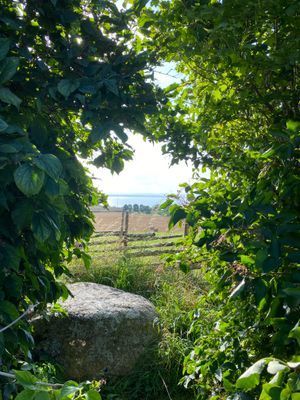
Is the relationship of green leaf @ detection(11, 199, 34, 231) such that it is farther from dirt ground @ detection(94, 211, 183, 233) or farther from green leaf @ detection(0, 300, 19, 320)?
dirt ground @ detection(94, 211, 183, 233)

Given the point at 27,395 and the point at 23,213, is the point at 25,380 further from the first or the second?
the point at 23,213

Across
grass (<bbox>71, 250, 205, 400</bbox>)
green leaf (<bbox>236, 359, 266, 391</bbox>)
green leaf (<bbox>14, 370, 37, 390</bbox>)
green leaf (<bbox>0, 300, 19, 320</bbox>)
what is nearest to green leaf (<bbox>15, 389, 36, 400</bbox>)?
green leaf (<bbox>14, 370, 37, 390</bbox>)

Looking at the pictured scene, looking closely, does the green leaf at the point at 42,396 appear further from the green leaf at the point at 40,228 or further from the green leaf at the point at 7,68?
the green leaf at the point at 7,68

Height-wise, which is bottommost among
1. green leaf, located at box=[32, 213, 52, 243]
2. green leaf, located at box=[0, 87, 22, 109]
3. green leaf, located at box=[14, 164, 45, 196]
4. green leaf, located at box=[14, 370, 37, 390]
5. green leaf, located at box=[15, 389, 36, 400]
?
green leaf, located at box=[15, 389, 36, 400]

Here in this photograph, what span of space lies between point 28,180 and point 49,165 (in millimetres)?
78

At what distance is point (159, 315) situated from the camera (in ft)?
17.0

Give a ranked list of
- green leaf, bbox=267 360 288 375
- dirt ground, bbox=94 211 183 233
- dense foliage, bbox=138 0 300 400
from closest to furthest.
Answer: green leaf, bbox=267 360 288 375 < dense foliage, bbox=138 0 300 400 < dirt ground, bbox=94 211 183 233

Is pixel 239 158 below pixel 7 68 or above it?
below

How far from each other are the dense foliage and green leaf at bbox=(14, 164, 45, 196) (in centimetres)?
70

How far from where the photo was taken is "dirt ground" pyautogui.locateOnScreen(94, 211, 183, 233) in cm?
1049

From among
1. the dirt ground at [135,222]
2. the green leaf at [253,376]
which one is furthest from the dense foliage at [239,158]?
the dirt ground at [135,222]

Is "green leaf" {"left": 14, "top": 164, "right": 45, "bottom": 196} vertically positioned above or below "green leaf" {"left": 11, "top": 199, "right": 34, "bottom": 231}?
above

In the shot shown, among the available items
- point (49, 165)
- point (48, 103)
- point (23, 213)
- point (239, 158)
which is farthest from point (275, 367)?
point (48, 103)

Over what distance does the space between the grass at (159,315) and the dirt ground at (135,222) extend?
327 cm
